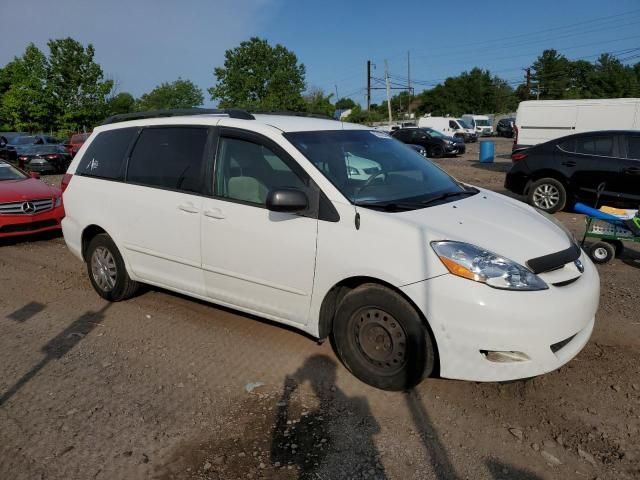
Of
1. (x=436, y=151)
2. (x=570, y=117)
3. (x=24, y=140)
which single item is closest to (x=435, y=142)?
(x=436, y=151)

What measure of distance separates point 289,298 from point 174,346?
3.88 ft

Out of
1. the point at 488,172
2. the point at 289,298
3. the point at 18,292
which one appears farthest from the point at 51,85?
the point at 289,298

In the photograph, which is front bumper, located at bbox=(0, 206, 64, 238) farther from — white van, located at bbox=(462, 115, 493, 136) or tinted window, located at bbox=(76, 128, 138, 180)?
white van, located at bbox=(462, 115, 493, 136)

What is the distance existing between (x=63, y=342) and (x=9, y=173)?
5.98 metres

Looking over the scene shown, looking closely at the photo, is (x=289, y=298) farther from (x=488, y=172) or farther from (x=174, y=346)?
(x=488, y=172)

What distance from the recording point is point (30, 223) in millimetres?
7980

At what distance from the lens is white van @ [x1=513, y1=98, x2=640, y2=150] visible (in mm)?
16219

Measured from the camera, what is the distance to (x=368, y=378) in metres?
3.48

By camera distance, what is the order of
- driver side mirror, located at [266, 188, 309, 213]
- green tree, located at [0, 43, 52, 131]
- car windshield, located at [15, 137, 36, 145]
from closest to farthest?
driver side mirror, located at [266, 188, 309, 213] < car windshield, located at [15, 137, 36, 145] < green tree, located at [0, 43, 52, 131]

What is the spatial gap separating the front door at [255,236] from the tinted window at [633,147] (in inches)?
317

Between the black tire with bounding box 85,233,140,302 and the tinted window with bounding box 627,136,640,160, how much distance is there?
8645 millimetres

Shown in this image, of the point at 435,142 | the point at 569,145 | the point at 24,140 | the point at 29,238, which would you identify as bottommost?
the point at 29,238

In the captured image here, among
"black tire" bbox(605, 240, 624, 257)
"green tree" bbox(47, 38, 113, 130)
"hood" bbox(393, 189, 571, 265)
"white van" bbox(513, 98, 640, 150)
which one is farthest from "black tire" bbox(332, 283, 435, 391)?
"green tree" bbox(47, 38, 113, 130)

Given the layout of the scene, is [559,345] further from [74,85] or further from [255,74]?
[255,74]
